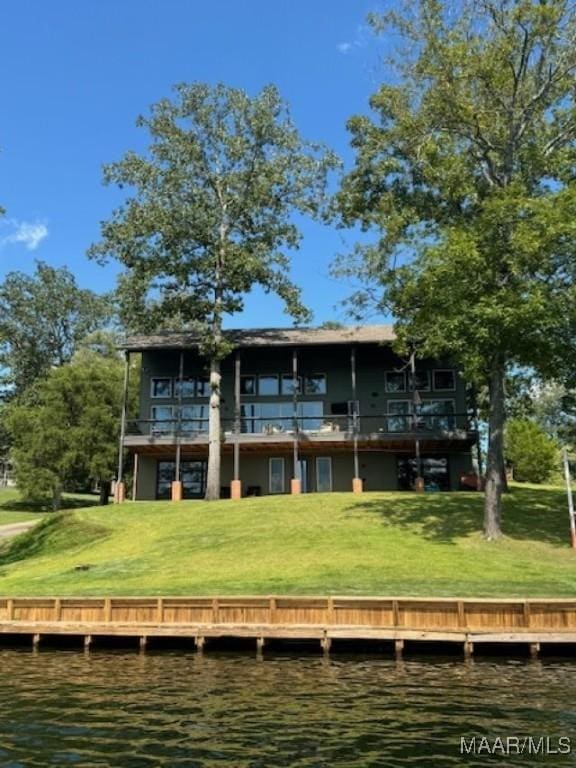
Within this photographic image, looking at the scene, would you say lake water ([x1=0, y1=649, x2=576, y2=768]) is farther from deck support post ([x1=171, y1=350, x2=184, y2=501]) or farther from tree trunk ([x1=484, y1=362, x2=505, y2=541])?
deck support post ([x1=171, y1=350, x2=184, y2=501])

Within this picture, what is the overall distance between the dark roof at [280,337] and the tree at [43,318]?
32100 millimetres


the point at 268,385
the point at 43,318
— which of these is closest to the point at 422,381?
the point at 268,385

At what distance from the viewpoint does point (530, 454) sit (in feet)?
159

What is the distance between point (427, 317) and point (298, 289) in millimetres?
15660

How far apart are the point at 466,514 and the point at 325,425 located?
11945 millimetres

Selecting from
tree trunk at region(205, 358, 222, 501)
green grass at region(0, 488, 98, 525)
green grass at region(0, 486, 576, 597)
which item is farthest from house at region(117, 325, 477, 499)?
green grass at region(0, 488, 98, 525)

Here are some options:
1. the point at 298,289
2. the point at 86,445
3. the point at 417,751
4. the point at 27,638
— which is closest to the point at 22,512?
the point at 86,445

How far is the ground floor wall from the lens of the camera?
124ft

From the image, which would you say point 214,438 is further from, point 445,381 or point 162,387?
point 445,381

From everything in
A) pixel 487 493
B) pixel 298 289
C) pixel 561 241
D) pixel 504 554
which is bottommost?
pixel 504 554

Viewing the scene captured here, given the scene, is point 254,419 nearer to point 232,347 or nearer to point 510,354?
point 232,347

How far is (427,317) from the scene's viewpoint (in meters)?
24.0

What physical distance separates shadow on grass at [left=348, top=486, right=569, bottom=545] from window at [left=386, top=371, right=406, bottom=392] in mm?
8332

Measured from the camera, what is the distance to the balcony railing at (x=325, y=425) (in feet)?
117
